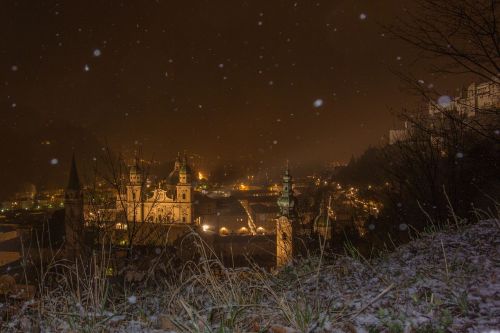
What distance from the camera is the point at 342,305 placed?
121 inches

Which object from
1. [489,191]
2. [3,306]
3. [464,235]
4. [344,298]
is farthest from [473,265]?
[489,191]

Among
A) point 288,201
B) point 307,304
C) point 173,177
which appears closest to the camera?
point 307,304

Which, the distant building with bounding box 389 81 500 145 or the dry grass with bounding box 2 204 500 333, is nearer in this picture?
the dry grass with bounding box 2 204 500 333

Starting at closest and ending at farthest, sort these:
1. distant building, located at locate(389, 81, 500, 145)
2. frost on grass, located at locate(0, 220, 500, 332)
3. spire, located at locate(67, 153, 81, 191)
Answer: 1. frost on grass, located at locate(0, 220, 500, 332)
2. distant building, located at locate(389, 81, 500, 145)
3. spire, located at locate(67, 153, 81, 191)

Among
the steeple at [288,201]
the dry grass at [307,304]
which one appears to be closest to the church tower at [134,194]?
the dry grass at [307,304]

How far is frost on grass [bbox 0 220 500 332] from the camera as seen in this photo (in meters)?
2.59

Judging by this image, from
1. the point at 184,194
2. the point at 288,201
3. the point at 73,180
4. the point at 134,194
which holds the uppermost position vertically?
the point at 73,180

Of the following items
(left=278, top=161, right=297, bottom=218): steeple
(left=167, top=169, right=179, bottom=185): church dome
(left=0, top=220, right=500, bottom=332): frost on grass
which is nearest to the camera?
(left=0, top=220, right=500, bottom=332): frost on grass

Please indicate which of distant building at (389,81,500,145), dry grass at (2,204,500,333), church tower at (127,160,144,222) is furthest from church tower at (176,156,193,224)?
dry grass at (2,204,500,333)

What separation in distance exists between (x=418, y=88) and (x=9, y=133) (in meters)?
98.0

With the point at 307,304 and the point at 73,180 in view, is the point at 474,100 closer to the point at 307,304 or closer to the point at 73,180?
the point at 307,304

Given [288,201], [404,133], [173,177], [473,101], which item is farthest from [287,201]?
[173,177]

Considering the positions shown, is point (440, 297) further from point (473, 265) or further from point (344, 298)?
point (473, 265)

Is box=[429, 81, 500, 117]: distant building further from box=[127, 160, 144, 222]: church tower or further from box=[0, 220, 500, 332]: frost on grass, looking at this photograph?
box=[127, 160, 144, 222]: church tower
